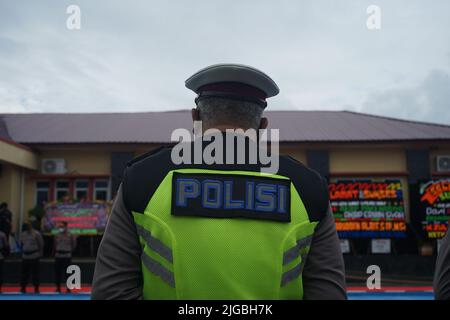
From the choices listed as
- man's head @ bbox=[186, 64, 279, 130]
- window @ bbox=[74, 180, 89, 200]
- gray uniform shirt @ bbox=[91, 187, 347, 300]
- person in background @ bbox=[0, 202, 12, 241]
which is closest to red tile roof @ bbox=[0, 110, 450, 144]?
window @ bbox=[74, 180, 89, 200]

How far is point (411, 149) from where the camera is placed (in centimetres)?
1549

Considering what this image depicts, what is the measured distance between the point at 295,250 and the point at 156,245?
0.40 m

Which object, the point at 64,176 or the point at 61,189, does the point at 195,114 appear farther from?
the point at 61,189

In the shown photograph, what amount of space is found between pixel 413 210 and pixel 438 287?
46.7 ft

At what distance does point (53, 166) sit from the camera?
617 inches

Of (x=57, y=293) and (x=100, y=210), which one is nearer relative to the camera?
(x=57, y=293)

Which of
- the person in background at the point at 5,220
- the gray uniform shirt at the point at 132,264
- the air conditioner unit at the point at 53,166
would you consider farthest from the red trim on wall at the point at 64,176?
the gray uniform shirt at the point at 132,264

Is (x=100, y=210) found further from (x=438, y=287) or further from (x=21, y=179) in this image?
(x=438, y=287)

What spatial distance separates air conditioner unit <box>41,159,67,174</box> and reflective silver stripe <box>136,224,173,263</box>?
1557cm

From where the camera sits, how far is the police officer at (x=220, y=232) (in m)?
1.16

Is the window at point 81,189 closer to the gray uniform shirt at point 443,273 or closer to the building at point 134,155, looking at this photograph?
the building at point 134,155
